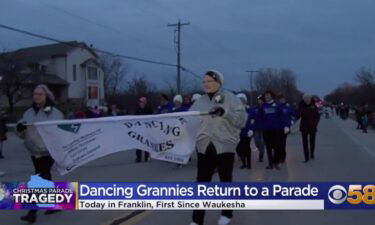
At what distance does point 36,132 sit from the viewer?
766cm

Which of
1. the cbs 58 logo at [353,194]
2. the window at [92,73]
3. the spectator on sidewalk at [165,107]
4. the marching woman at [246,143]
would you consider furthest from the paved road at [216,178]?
the window at [92,73]

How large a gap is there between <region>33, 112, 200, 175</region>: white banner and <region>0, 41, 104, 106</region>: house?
55983 mm

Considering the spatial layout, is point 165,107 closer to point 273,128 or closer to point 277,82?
point 273,128

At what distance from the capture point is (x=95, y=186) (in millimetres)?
5531

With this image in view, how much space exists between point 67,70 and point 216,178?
6093cm

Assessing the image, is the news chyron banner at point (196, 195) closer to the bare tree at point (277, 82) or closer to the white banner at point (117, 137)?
the white banner at point (117, 137)

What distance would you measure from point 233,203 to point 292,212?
2.50m

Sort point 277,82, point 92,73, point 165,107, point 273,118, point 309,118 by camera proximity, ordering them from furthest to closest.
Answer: point 277,82 < point 92,73 < point 165,107 < point 309,118 < point 273,118

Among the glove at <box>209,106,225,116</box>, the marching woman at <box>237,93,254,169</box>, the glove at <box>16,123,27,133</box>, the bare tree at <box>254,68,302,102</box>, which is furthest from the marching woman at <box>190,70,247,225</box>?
the bare tree at <box>254,68,302,102</box>

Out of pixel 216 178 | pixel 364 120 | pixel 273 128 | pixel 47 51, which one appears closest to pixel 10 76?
pixel 47 51

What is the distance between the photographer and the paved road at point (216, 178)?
7555 millimetres

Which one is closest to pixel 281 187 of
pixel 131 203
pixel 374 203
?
pixel 374 203

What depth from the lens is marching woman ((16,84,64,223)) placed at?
25.1ft

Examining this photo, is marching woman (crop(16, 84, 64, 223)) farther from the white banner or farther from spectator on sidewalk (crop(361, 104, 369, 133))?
spectator on sidewalk (crop(361, 104, 369, 133))
